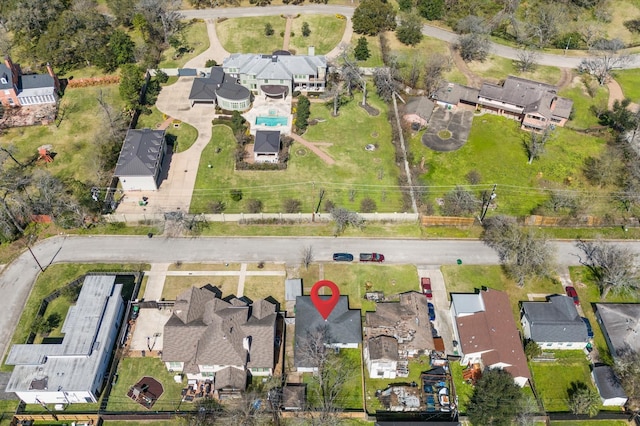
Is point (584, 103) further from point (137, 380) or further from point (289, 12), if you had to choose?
point (137, 380)

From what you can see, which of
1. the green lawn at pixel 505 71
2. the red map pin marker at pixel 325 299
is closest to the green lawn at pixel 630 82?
the green lawn at pixel 505 71

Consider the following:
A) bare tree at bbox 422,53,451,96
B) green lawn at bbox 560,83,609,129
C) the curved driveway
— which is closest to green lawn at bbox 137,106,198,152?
the curved driveway

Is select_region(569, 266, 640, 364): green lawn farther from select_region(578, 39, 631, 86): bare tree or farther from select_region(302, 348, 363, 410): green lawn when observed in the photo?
select_region(578, 39, 631, 86): bare tree

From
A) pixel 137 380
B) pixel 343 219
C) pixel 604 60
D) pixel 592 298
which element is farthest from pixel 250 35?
pixel 592 298

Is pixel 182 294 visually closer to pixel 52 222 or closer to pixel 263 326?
pixel 263 326

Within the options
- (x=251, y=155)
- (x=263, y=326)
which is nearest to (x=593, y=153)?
(x=251, y=155)

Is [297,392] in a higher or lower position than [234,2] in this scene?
lower
